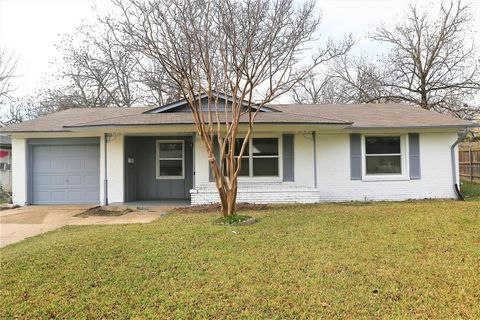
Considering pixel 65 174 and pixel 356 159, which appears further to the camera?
pixel 65 174

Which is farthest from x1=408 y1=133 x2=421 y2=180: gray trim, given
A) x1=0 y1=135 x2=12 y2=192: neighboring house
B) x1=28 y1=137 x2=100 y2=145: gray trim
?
x1=0 y1=135 x2=12 y2=192: neighboring house

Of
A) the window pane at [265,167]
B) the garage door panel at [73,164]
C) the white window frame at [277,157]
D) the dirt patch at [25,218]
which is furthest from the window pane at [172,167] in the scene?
the dirt patch at [25,218]

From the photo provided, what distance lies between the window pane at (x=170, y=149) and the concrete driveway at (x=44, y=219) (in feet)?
9.58

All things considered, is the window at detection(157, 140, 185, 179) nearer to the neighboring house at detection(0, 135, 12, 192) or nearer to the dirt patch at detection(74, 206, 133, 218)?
the dirt patch at detection(74, 206, 133, 218)

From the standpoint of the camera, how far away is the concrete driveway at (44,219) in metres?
7.56

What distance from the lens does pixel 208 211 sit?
952 centimetres

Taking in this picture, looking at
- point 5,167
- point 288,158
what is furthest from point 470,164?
point 5,167

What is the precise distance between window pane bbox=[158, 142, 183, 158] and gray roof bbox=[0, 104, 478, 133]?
1.41 m

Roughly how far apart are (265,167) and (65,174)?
A: 7.53m

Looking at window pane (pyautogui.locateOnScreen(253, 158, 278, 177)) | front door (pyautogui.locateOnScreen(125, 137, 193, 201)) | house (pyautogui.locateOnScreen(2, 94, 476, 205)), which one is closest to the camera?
house (pyautogui.locateOnScreen(2, 94, 476, 205))

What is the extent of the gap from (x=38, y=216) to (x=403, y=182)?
473 inches

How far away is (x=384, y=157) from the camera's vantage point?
1199 cm

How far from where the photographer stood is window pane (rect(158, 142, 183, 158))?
512 inches

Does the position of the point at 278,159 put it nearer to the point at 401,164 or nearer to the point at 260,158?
the point at 260,158
